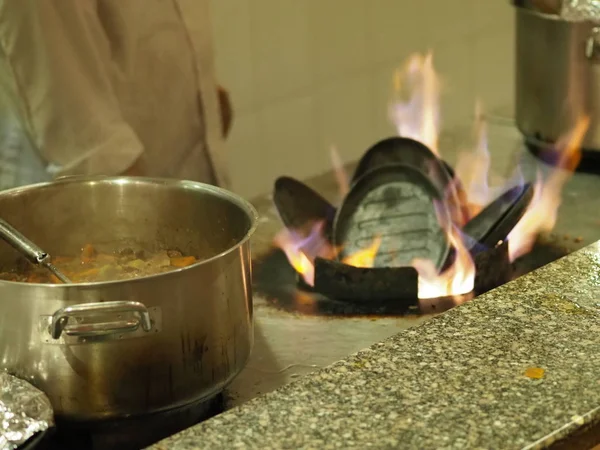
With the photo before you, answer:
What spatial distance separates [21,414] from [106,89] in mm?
615

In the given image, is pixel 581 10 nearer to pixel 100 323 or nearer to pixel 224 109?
pixel 224 109

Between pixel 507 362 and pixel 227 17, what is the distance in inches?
42.2

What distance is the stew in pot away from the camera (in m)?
0.91

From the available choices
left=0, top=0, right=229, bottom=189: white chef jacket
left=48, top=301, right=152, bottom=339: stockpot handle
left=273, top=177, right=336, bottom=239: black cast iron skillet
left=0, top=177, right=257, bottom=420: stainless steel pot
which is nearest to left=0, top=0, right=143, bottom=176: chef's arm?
left=0, top=0, right=229, bottom=189: white chef jacket

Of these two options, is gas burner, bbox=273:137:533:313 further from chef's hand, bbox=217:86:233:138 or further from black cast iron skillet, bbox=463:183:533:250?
chef's hand, bbox=217:86:233:138

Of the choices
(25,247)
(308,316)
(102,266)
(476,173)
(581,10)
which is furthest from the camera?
(476,173)

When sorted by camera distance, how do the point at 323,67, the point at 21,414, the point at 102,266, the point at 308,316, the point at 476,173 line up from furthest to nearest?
1. the point at 323,67
2. the point at 476,173
3. the point at 308,316
4. the point at 102,266
5. the point at 21,414

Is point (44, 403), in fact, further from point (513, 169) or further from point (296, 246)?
point (513, 169)

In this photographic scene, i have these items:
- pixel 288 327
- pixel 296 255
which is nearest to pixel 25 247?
pixel 288 327

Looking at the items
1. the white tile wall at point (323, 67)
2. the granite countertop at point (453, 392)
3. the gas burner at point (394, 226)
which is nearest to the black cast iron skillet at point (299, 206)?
the gas burner at point (394, 226)

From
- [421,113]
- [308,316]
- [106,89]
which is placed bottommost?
[308,316]

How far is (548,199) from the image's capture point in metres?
1.37

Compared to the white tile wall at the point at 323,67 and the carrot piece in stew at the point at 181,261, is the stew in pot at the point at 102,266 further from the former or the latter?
the white tile wall at the point at 323,67

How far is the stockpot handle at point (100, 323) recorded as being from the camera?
0.69 meters
